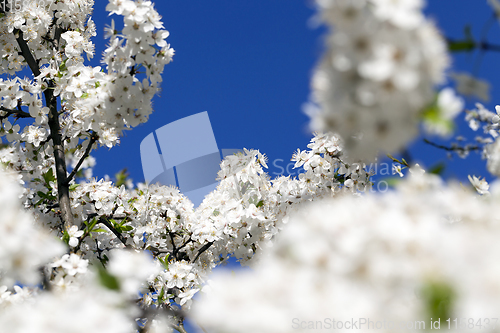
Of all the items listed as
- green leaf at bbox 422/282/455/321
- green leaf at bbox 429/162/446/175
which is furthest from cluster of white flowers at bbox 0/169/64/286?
green leaf at bbox 429/162/446/175

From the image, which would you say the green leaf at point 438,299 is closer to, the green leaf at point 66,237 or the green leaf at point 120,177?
the green leaf at point 66,237

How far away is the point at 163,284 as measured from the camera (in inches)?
146

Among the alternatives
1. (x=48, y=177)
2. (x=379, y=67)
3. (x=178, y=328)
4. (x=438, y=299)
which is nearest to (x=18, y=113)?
(x=48, y=177)

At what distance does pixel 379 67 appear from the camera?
0.81 metres

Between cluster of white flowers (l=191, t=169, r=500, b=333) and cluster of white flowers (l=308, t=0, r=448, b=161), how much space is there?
0.74ft

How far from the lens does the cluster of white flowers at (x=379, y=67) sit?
0.84m

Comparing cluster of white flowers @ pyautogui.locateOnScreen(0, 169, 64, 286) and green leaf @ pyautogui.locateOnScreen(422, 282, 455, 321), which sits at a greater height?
cluster of white flowers @ pyautogui.locateOnScreen(0, 169, 64, 286)

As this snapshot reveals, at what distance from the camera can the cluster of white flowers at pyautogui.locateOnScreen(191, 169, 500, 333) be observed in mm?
Answer: 696

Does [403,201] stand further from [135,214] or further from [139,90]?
[135,214]

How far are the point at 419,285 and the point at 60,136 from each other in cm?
390

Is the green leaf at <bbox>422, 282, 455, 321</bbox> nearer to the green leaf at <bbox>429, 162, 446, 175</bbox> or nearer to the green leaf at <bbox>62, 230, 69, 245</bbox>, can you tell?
the green leaf at <bbox>429, 162, 446, 175</bbox>

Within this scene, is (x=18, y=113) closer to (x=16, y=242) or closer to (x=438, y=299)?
(x=16, y=242)

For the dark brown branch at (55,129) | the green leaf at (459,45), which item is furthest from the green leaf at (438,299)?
the dark brown branch at (55,129)

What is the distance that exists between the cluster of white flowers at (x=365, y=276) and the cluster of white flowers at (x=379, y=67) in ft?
0.74
